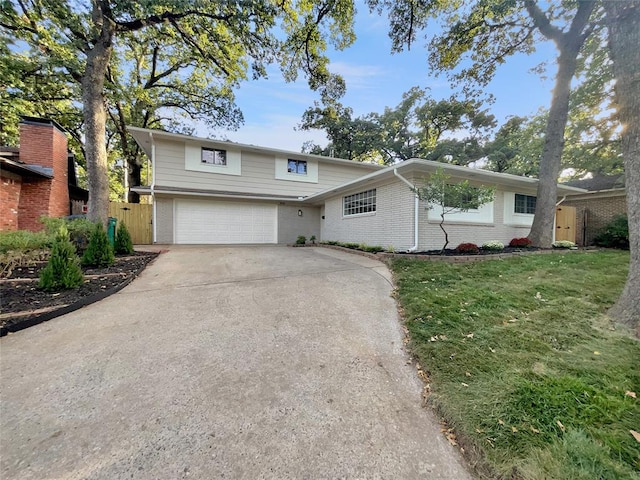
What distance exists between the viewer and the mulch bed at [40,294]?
3.43 metres

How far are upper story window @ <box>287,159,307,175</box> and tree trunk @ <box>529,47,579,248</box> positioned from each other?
10.2m

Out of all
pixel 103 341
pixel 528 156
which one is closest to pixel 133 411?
pixel 103 341

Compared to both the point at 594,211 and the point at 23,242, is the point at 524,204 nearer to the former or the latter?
the point at 594,211

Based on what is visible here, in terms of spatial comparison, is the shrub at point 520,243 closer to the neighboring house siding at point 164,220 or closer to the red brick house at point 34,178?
the neighboring house siding at point 164,220

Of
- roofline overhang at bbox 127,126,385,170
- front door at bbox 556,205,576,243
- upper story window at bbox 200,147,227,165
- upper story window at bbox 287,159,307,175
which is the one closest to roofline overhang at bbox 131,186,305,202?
upper story window at bbox 200,147,227,165

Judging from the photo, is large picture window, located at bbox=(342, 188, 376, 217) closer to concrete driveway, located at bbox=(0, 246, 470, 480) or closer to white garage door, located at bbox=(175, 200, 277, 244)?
white garage door, located at bbox=(175, 200, 277, 244)

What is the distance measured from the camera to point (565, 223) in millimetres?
11820

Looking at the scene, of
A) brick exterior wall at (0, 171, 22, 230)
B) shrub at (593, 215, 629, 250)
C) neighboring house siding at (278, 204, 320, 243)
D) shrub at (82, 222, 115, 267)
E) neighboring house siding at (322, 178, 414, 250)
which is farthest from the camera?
neighboring house siding at (278, 204, 320, 243)

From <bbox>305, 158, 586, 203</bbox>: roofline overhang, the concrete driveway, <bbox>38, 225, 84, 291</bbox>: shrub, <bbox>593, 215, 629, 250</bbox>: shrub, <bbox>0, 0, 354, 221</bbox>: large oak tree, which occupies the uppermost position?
<bbox>0, 0, 354, 221</bbox>: large oak tree

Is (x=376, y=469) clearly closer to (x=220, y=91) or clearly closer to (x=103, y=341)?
(x=103, y=341)

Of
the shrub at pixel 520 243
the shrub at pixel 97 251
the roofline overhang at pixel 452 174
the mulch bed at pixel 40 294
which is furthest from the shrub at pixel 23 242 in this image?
the shrub at pixel 520 243

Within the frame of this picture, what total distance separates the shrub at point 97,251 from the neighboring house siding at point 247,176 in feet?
20.1

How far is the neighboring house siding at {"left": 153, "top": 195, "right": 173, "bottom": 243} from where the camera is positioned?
37.1 feet

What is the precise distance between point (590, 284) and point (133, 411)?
6864mm
